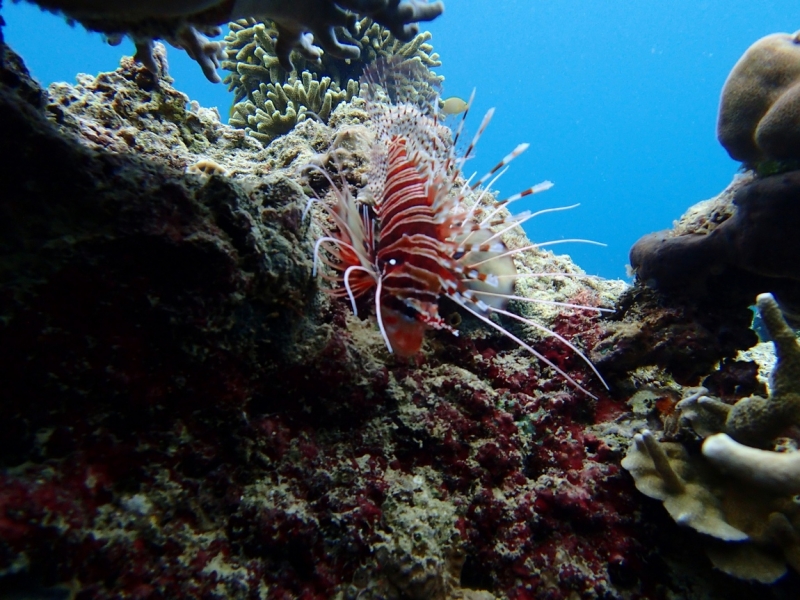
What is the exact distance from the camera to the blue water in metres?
101

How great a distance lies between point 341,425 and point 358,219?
1.07 meters

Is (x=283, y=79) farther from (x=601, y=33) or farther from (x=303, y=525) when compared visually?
(x=601, y=33)

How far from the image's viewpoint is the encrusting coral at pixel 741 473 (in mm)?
1452

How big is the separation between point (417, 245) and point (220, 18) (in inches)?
49.1

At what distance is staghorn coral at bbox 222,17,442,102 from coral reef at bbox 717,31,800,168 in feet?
17.7

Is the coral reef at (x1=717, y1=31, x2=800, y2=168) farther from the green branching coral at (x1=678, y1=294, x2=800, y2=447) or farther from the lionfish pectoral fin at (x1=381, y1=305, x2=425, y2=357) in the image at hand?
the lionfish pectoral fin at (x1=381, y1=305, x2=425, y2=357)

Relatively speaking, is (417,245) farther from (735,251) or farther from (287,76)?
(287,76)

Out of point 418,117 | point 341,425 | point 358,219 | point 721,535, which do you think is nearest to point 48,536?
point 341,425

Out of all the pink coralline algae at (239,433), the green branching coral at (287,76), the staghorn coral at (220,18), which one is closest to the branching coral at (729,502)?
the pink coralline algae at (239,433)

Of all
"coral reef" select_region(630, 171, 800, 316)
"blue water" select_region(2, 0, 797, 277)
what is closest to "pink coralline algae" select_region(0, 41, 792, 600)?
"coral reef" select_region(630, 171, 800, 316)

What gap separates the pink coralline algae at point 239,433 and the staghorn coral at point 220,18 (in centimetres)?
40

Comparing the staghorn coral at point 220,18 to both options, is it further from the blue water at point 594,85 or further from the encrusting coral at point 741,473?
the blue water at point 594,85

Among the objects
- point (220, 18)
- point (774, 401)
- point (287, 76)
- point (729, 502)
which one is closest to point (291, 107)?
point (287, 76)

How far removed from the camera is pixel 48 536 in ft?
3.34
